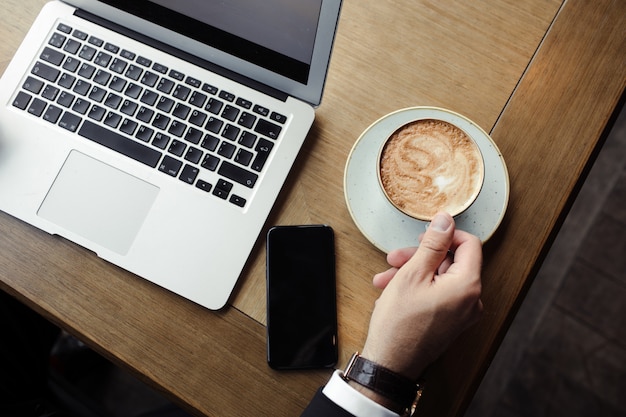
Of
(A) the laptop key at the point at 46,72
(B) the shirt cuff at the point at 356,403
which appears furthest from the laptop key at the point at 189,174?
(B) the shirt cuff at the point at 356,403

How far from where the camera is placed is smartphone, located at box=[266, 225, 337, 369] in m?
0.69

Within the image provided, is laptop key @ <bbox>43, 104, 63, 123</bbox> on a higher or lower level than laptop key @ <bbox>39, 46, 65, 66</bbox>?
lower

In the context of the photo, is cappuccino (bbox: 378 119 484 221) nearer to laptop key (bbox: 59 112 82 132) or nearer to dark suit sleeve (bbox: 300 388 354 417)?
dark suit sleeve (bbox: 300 388 354 417)

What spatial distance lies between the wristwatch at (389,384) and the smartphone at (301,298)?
0.05 metres

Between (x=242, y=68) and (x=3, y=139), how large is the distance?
34 centimetres

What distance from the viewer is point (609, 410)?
1343 millimetres

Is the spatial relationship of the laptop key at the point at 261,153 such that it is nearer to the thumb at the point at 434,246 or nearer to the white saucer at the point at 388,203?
the white saucer at the point at 388,203

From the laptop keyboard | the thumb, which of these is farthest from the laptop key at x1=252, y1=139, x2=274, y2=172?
the thumb

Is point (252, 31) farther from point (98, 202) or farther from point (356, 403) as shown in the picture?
point (356, 403)

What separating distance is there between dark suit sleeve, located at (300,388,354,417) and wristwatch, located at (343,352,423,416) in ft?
0.13

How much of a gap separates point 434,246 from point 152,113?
402mm

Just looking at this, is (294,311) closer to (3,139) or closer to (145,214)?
(145,214)

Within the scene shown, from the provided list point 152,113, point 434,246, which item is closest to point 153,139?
point 152,113

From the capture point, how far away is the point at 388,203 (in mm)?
688
